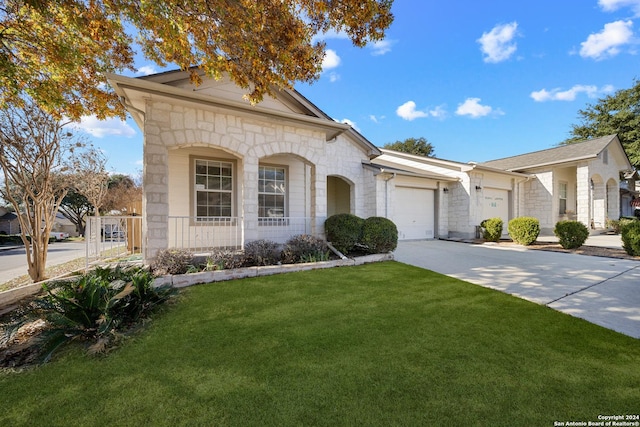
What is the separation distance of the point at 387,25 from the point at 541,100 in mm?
19677

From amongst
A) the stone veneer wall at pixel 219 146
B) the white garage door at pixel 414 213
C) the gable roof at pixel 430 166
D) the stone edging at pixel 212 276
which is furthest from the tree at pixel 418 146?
the stone edging at pixel 212 276

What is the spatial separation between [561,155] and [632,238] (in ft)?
33.2

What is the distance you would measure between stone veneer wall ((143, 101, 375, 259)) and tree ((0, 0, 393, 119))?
118 cm

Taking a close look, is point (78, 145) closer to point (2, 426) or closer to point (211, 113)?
point (211, 113)

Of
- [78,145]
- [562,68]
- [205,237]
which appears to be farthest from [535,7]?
[78,145]

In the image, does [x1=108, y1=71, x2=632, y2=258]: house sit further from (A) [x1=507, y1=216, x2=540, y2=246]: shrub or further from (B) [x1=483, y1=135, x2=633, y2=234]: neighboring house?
(A) [x1=507, y1=216, x2=540, y2=246]: shrub

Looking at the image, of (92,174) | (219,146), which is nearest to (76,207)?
(92,174)

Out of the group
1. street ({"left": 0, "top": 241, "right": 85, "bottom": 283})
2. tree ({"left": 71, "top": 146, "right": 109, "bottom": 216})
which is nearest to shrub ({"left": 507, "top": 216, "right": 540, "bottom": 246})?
street ({"left": 0, "top": 241, "right": 85, "bottom": 283})

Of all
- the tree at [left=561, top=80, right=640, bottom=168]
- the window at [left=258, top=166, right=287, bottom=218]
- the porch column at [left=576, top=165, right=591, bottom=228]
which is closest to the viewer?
the window at [left=258, top=166, right=287, bottom=218]

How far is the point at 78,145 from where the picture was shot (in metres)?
8.91

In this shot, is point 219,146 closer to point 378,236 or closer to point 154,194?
point 154,194

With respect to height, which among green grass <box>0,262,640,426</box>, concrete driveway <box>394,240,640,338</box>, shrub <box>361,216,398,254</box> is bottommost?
green grass <box>0,262,640,426</box>

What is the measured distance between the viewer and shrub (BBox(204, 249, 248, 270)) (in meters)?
5.81

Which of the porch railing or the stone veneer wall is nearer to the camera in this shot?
the stone veneer wall
